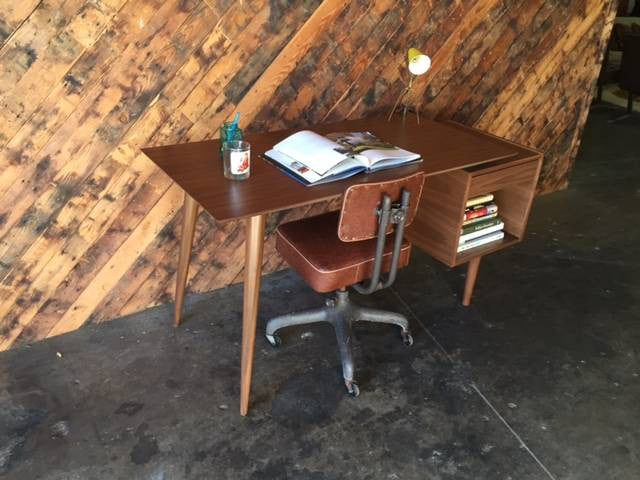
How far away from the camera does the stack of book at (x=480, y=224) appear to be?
95.7 inches

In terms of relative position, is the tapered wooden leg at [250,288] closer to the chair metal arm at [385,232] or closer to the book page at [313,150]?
the book page at [313,150]

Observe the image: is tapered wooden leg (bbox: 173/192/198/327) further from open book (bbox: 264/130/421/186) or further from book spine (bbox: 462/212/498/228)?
book spine (bbox: 462/212/498/228)

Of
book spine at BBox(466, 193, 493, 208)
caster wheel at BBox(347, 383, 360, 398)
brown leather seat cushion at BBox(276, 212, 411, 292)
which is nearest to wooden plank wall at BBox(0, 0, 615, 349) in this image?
brown leather seat cushion at BBox(276, 212, 411, 292)

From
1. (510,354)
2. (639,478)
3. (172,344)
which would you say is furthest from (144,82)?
(639,478)

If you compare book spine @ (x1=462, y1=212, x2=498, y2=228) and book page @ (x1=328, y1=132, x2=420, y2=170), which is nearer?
book page @ (x1=328, y1=132, x2=420, y2=170)

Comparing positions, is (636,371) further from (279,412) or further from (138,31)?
(138,31)

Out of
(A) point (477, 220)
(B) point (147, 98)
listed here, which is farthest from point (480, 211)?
(B) point (147, 98)

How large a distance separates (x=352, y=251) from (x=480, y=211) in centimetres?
68

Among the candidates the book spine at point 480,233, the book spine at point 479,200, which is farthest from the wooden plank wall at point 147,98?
the book spine at point 480,233

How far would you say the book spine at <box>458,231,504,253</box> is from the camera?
2.46 m

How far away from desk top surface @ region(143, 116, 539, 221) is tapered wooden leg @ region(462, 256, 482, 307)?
1.70ft

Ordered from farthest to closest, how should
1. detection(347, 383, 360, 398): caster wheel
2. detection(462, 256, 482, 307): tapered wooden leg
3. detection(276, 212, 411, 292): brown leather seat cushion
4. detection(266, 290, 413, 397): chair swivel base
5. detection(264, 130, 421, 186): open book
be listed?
detection(462, 256, 482, 307): tapered wooden leg → detection(266, 290, 413, 397): chair swivel base → detection(347, 383, 360, 398): caster wheel → detection(276, 212, 411, 292): brown leather seat cushion → detection(264, 130, 421, 186): open book

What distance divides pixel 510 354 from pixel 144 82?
1798 mm

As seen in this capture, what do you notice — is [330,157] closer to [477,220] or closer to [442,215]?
[442,215]
